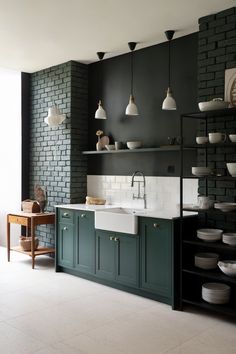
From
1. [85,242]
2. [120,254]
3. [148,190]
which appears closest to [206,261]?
[120,254]

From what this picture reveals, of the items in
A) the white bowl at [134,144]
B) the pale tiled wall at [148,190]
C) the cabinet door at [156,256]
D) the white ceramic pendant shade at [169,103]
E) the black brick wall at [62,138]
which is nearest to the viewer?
the cabinet door at [156,256]

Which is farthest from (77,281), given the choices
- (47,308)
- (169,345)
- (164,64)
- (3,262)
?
(164,64)

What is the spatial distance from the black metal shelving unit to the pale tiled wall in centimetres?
49

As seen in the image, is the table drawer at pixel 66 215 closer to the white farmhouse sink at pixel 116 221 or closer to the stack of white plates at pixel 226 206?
the white farmhouse sink at pixel 116 221

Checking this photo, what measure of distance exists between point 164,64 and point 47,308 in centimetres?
309

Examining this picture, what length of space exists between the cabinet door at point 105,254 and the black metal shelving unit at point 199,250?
0.88 metres

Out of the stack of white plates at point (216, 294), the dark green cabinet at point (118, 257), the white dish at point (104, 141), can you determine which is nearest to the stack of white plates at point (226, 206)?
the stack of white plates at point (216, 294)

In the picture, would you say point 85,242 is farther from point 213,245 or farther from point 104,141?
point 213,245

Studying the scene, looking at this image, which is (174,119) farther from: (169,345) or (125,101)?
(169,345)

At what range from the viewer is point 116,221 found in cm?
430

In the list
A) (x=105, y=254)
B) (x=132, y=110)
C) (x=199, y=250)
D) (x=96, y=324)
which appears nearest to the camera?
(x=96, y=324)

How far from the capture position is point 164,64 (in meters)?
4.73

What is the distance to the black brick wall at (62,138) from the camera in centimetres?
562

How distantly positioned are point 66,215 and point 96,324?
74.7 inches
